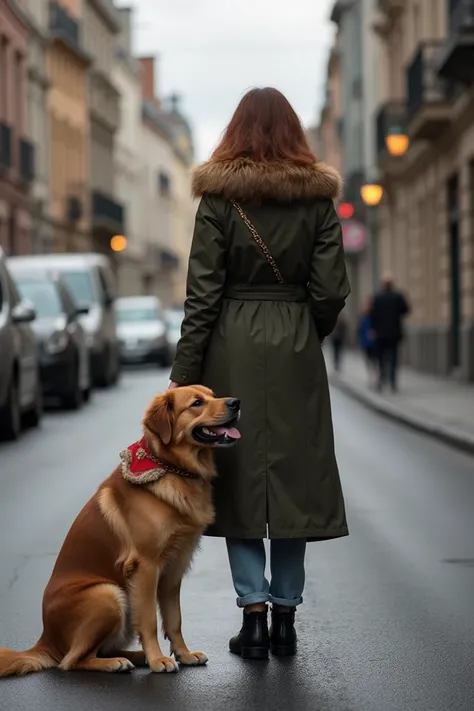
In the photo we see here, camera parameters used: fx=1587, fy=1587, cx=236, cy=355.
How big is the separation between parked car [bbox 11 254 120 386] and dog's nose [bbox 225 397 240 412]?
19.4 m

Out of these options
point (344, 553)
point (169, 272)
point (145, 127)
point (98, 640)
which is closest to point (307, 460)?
point (98, 640)

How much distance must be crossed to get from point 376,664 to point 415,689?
42 cm

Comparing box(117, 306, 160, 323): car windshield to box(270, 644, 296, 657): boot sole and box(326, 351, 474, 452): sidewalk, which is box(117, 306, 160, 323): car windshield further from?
box(270, 644, 296, 657): boot sole

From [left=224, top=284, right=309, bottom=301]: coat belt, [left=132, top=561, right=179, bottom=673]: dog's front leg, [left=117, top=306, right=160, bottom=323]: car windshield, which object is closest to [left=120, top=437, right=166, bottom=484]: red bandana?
[left=132, top=561, right=179, bottom=673]: dog's front leg

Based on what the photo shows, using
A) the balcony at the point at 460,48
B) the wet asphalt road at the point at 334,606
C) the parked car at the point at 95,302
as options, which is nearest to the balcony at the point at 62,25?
the parked car at the point at 95,302

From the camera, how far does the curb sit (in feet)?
49.9

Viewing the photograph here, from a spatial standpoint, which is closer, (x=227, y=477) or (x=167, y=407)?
(x=167, y=407)

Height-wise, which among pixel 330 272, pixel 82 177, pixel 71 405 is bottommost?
pixel 71 405

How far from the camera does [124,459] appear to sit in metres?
5.37

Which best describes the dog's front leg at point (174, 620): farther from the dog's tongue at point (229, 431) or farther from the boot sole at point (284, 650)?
the dog's tongue at point (229, 431)

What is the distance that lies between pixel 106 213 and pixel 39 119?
14.3m

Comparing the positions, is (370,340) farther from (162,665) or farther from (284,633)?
(162,665)

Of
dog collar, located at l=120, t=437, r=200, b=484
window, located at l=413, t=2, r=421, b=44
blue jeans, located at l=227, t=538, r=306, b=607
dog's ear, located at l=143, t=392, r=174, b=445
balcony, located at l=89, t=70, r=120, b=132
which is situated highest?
balcony, located at l=89, t=70, r=120, b=132

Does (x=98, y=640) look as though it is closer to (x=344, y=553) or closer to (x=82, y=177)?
(x=344, y=553)
